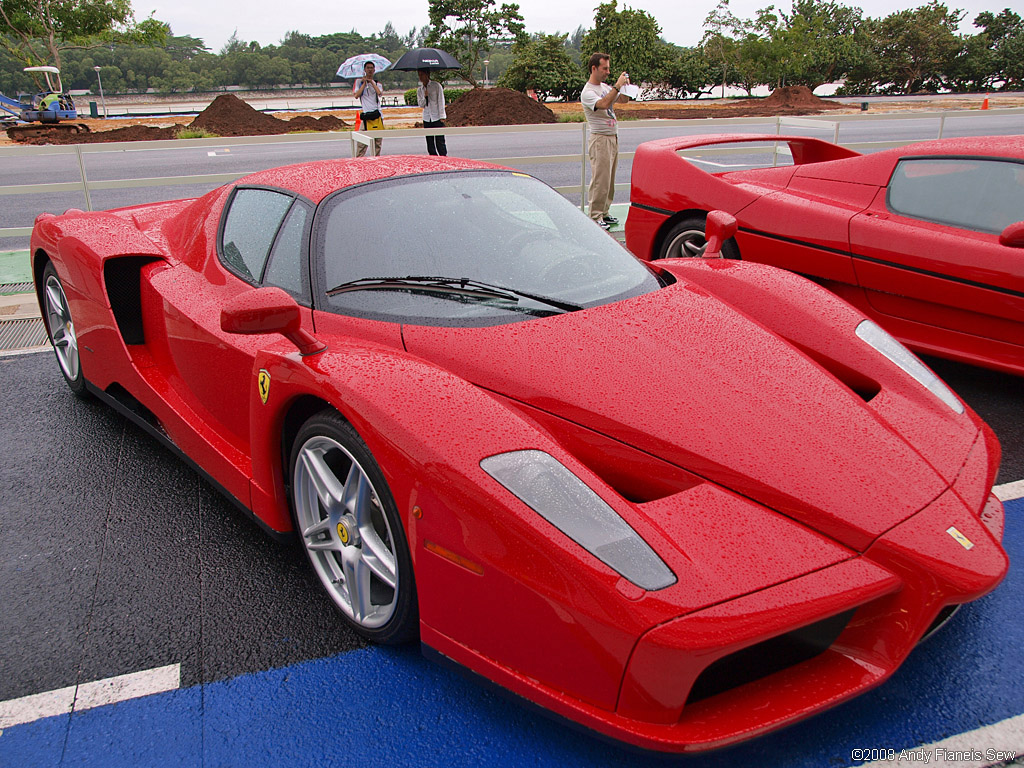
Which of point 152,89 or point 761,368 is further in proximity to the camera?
point 152,89

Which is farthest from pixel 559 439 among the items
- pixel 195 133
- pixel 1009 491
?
pixel 195 133

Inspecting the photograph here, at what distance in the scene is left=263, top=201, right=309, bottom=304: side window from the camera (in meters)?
2.63

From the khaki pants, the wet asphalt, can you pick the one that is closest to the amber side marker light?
the wet asphalt

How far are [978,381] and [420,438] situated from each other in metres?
3.31

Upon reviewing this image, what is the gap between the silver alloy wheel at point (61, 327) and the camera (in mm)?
3873

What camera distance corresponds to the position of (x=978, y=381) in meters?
4.01

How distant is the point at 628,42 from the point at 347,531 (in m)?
39.1

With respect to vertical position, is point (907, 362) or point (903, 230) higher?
point (903, 230)

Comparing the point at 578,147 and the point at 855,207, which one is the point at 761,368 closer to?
the point at 855,207

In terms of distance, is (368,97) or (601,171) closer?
(601,171)

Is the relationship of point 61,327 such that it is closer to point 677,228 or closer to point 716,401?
point 716,401

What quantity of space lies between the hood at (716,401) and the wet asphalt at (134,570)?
914mm

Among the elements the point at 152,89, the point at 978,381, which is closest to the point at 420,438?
the point at 978,381

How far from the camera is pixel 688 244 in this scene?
5.05 meters
